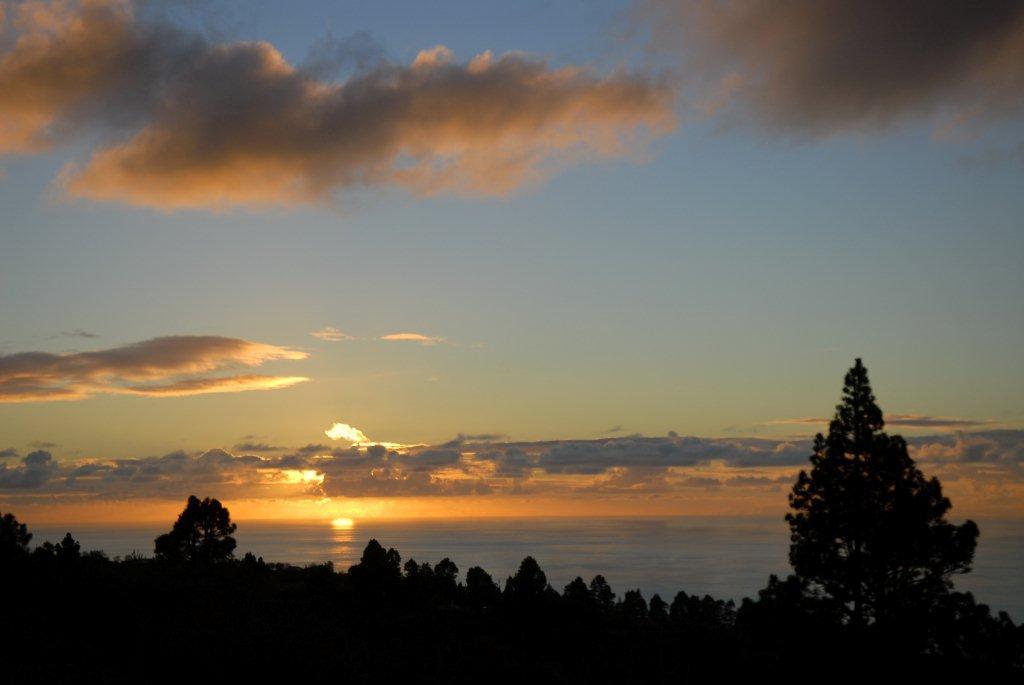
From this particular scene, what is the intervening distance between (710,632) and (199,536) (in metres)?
44.7

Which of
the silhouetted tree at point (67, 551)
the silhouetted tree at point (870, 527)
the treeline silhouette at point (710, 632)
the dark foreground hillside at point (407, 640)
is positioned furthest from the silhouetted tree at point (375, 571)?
the silhouetted tree at point (870, 527)

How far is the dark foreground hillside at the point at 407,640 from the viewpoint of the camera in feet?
80.1

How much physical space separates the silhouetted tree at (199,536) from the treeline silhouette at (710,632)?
26.3 m

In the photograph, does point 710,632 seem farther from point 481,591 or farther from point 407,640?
point 481,591

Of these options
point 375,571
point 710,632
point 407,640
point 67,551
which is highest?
point 67,551

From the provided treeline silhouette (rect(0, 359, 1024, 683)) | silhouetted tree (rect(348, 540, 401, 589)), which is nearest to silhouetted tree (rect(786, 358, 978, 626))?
treeline silhouette (rect(0, 359, 1024, 683))

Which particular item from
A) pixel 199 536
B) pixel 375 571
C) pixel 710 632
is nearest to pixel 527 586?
pixel 375 571

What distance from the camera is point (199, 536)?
2598 inches

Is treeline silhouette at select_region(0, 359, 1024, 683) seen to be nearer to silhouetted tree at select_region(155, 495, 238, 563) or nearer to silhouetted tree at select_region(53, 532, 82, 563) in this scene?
silhouetted tree at select_region(53, 532, 82, 563)

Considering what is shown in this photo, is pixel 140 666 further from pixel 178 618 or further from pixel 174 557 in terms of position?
pixel 174 557

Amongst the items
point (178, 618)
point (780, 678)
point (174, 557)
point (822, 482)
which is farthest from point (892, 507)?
point (174, 557)

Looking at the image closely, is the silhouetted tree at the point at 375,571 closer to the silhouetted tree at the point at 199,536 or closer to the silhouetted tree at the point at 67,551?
the silhouetted tree at the point at 67,551

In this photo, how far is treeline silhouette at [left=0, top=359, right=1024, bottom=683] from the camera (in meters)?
25.1

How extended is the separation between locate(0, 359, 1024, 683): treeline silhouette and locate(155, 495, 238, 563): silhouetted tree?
1037 inches
